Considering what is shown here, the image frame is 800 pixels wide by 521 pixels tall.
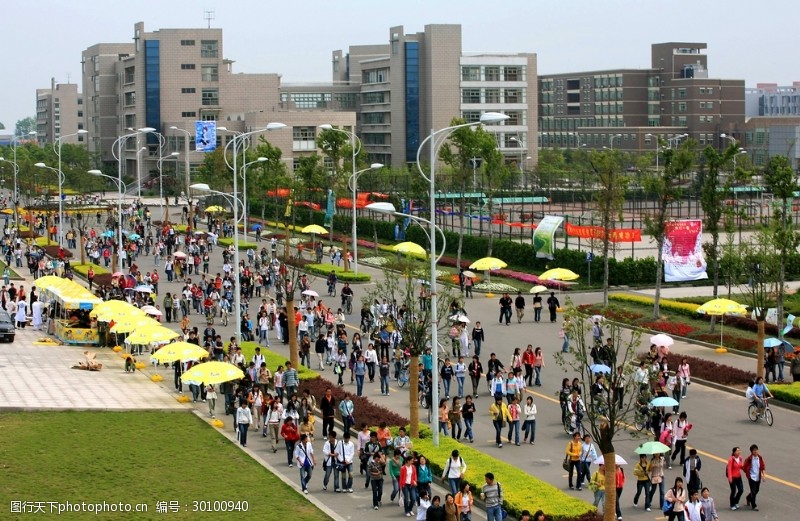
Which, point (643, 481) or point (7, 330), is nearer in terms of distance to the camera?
point (643, 481)

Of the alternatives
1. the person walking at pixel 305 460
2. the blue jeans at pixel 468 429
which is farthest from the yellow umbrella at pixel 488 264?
the person walking at pixel 305 460

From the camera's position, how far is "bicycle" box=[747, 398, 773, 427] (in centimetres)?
3156

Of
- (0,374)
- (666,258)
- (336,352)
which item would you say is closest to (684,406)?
(336,352)

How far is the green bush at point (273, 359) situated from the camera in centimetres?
3644

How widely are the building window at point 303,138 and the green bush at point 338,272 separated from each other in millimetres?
59137

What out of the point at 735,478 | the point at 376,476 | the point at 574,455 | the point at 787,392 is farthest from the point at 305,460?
the point at 787,392

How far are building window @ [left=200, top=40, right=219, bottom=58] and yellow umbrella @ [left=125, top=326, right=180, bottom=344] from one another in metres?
101

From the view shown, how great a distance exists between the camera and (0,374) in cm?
3753

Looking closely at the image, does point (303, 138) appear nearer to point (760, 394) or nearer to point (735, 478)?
point (760, 394)

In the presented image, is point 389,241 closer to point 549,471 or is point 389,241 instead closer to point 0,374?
point 0,374

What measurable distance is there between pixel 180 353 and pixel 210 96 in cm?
10426

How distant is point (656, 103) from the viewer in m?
159

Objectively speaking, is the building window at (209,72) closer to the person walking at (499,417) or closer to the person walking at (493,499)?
the person walking at (499,417)

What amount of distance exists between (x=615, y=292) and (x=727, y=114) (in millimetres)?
107405
